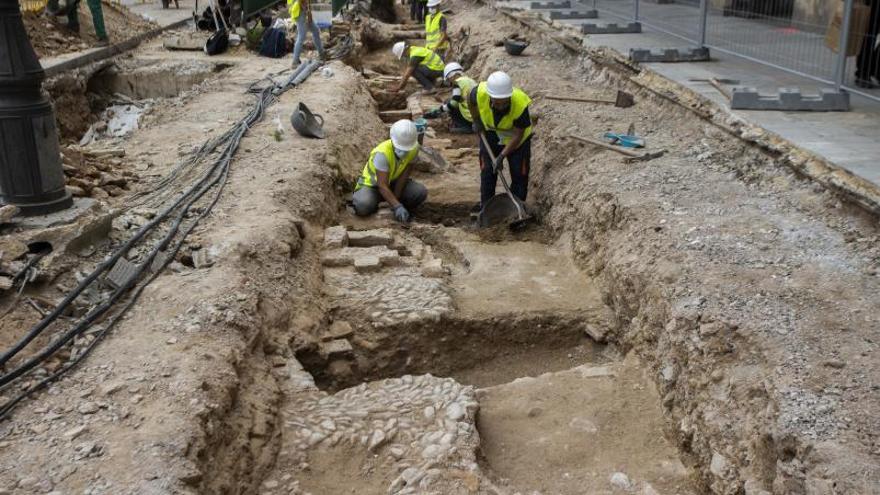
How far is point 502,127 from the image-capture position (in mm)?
8031

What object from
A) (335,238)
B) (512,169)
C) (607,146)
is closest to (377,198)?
(335,238)

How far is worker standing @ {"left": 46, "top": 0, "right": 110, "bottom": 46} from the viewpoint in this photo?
14188mm

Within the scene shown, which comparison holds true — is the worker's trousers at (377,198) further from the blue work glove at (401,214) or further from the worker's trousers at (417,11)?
the worker's trousers at (417,11)

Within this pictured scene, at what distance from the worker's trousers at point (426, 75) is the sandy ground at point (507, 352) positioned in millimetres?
6164

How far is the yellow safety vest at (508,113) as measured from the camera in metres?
7.90

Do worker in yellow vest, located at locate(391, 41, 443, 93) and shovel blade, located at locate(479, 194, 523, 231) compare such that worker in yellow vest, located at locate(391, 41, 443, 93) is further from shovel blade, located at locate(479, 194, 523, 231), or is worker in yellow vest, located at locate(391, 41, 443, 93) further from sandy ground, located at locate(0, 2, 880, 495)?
sandy ground, located at locate(0, 2, 880, 495)

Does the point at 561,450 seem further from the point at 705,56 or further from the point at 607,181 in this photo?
the point at 705,56

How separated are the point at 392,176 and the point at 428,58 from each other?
18.9 ft

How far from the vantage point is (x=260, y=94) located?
10.9 m

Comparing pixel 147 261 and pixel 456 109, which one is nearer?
pixel 147 261

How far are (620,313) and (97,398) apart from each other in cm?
372

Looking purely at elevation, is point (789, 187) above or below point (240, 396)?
above

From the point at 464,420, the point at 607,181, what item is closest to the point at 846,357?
the point at 464,420

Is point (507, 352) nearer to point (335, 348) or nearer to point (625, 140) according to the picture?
point (335, 348)
